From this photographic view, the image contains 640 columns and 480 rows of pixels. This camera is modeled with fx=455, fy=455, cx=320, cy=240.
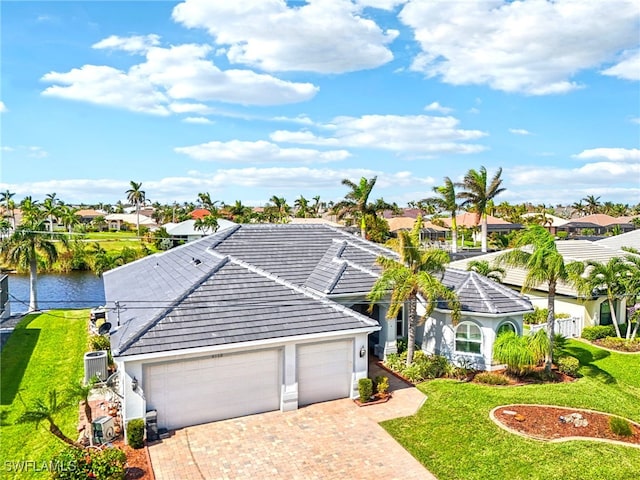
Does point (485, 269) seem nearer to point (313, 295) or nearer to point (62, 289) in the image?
point (313, 295)

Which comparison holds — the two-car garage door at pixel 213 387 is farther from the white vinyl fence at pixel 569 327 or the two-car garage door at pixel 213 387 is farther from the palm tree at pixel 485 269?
the palm tree at pixel 485 269

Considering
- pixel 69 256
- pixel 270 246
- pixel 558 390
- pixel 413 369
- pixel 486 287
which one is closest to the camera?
pixel 558 390

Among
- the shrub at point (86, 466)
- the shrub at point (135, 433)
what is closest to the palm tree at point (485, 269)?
the shrub at point (135, 433)

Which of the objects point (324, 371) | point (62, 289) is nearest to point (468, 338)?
point (324, 371)

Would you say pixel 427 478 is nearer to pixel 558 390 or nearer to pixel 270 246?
pixel 558 390

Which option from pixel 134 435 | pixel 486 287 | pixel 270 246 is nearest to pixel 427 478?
pixel 134 435

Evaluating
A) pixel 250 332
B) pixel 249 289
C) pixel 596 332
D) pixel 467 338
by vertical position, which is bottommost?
→ pixel 596 332

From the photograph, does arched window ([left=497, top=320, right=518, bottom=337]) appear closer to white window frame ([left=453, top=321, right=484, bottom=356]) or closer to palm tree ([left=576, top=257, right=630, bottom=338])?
white window frame ([left=453, top=321, right=484, bottom=356])
